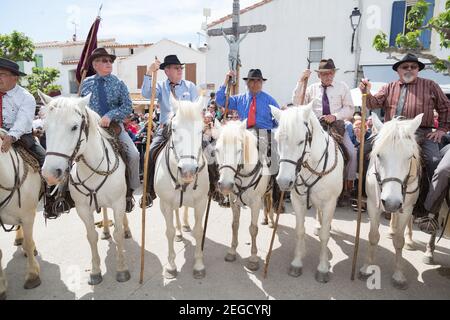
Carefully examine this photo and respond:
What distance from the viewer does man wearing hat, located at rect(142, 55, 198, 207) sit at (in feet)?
14.0

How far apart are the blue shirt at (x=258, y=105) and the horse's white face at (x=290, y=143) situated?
155 cm

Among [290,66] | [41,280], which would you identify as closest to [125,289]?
[41,280]

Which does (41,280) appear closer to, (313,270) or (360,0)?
(313,270)

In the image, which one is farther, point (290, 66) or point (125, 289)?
point (290, 66)

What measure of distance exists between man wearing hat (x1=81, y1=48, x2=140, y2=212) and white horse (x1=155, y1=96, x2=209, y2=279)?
454 millimetres

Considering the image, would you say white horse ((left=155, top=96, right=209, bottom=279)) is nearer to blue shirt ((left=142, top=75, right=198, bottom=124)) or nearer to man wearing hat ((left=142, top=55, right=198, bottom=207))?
man wearing hat ((left=142, top=55, right=198, bottom=207))

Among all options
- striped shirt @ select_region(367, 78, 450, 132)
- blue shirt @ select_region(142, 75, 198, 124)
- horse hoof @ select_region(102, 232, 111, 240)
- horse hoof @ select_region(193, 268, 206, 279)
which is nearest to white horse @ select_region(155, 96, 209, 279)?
horse hoof @ select_region(193, 268, 206, 279)

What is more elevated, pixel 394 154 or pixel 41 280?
pixel 394 154

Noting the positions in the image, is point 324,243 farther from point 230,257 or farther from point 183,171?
point 183,171

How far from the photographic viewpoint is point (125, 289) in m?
3.62

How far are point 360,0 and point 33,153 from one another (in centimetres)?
1495

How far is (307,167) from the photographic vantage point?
11.8 ft

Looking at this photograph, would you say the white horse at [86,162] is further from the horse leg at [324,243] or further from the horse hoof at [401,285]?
the horse hoof at [401,285]

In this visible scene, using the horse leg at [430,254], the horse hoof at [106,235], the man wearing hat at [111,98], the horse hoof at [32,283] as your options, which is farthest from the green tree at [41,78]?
the horse leg at [430,254]
